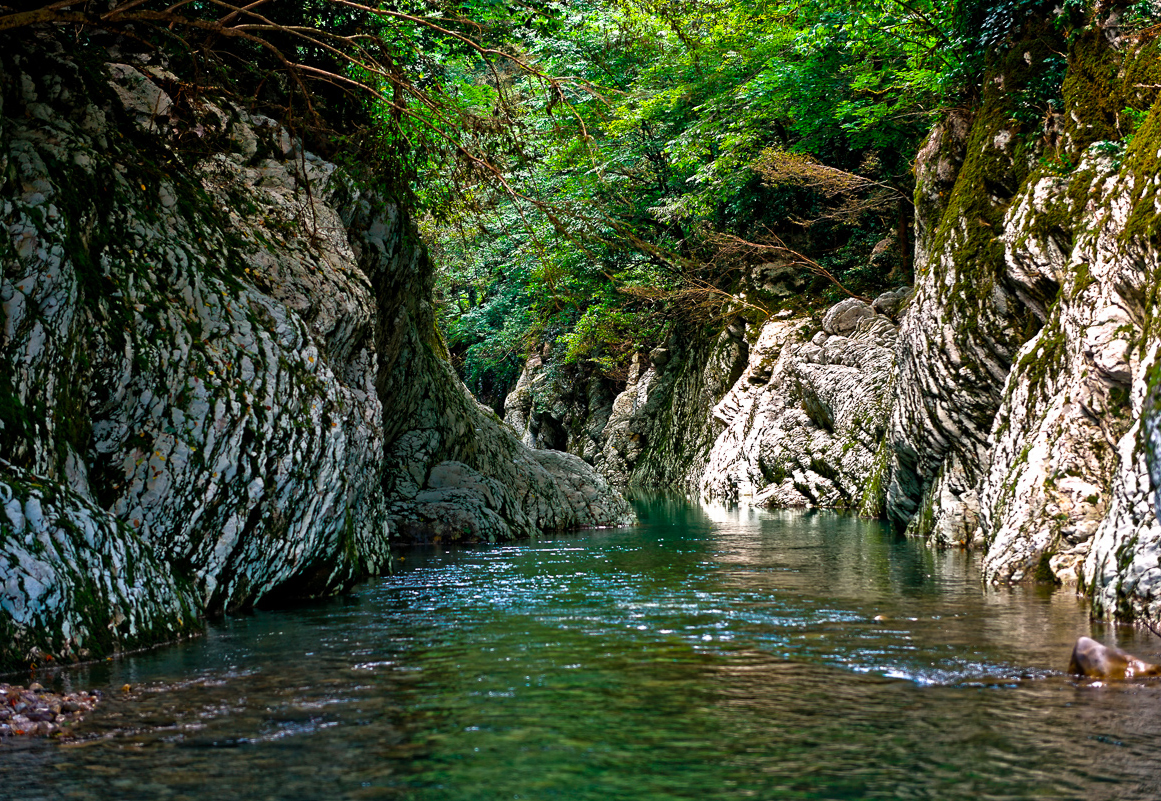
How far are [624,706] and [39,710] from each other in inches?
115

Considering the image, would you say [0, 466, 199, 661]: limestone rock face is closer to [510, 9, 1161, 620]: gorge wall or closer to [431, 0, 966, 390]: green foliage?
[510, 9, 1161, 620]: gorge wall

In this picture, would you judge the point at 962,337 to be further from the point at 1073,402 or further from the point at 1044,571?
the point at 1044,571

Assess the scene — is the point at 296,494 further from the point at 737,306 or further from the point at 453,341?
the point at 453,341

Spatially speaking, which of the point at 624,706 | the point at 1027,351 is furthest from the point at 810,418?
the point at 624,706

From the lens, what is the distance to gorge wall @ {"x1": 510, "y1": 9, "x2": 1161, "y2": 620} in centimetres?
889

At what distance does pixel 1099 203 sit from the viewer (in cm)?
1148

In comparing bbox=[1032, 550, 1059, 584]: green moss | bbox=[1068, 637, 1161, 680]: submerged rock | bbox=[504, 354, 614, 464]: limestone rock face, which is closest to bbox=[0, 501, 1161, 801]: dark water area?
bbox=[1068, 637, 1161, 680]: submerged rock

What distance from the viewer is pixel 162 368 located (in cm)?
823

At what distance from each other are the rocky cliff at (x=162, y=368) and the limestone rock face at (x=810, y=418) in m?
13.6

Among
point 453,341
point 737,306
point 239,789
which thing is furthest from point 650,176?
point 239,789

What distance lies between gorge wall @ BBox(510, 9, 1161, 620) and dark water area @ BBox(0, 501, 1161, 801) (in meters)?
1.12

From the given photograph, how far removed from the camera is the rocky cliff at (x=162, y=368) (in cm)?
667

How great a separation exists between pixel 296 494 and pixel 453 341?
4636 cm

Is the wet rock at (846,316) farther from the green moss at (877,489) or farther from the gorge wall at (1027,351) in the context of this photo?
the green moss at (877,489)
